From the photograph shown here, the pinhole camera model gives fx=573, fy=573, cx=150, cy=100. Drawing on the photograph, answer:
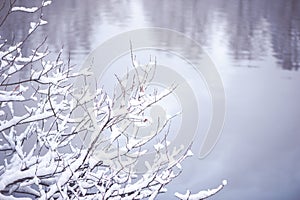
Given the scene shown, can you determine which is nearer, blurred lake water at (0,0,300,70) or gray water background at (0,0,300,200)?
gray water background at (0,0,300,200)

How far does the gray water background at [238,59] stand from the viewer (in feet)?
26.1

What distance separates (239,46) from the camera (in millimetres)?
12250

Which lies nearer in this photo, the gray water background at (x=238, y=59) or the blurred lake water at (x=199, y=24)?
the gray water background at (x=238, y=59)

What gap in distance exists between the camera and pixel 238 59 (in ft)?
36.9

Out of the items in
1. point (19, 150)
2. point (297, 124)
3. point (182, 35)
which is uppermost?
point (19, 150)

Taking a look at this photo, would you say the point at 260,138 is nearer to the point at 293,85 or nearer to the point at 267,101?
the point at 267,101

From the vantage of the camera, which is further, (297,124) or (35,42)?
(35,42)

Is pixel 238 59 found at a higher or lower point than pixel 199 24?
lower

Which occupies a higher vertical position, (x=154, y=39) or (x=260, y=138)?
(x=154, y=39)

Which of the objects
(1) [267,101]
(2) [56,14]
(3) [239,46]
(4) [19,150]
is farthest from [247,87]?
(4) [19,150]

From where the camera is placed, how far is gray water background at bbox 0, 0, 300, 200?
795 centimetres

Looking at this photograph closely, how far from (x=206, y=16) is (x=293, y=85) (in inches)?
183

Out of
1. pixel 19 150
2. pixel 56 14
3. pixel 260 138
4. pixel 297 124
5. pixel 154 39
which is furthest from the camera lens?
pixel 56 14

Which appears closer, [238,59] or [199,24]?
[238,59]
